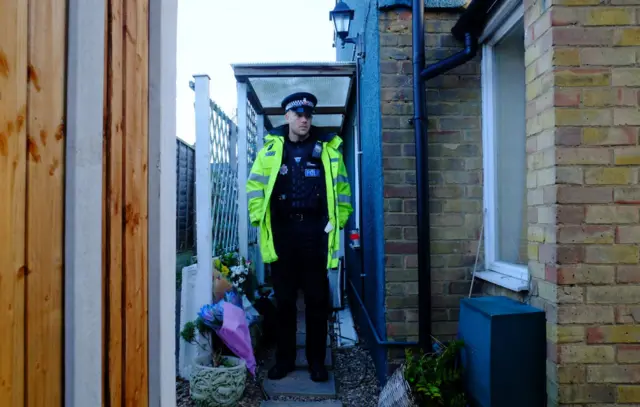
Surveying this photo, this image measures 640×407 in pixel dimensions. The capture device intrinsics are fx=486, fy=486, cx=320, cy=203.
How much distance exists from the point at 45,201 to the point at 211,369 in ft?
7.12

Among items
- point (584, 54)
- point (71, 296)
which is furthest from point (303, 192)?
point (71, 296)

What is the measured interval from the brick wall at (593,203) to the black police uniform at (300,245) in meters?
1.82

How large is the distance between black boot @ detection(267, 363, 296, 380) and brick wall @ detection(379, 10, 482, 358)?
2.90ft

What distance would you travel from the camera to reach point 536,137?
82.9 inches

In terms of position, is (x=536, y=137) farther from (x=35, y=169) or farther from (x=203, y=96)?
(x=203, y=96)

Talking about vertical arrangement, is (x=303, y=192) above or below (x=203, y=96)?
below

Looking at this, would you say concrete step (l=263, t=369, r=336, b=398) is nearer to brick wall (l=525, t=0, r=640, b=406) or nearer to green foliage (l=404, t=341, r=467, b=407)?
green foliage (l=404, t=341, r=467, b=407)

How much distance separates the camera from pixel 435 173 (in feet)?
10.1

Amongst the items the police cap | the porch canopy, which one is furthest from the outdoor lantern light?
the police cap

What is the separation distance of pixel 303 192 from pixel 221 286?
1.07 metres

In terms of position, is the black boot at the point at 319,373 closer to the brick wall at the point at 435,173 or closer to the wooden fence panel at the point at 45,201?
the brick wall at the point at 435,173

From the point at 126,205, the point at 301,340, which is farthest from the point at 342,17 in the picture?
the point at 126,205

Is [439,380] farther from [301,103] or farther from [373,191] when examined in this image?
[301,103]

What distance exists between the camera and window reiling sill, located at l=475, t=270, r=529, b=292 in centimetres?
224
